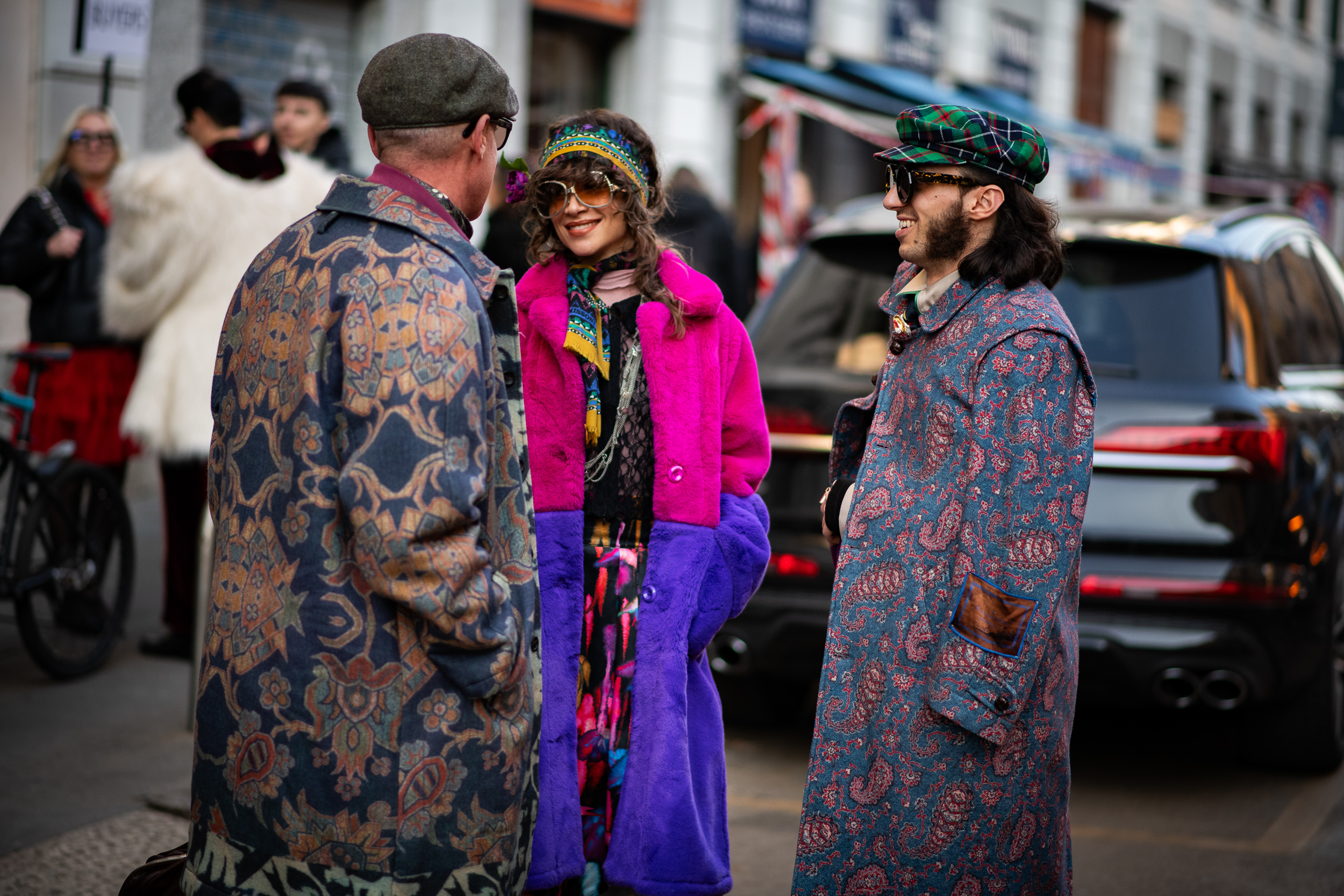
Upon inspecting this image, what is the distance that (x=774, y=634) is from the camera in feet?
15.0

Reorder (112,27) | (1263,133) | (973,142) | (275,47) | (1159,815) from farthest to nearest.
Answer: (1263,133) → (275,47) → (112,27) → (1159,815) → (973,142)

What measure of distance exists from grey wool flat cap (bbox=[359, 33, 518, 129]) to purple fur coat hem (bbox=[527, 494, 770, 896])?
94cm

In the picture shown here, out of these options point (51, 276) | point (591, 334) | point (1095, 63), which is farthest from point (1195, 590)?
point (1095, 63)

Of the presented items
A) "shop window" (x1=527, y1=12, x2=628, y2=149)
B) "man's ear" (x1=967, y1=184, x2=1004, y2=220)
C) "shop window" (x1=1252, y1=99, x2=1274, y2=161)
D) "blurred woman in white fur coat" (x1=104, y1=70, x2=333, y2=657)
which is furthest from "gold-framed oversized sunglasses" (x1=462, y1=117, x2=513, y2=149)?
"shop window" (x1=1252, y1=99, x2=1274, y2=161)

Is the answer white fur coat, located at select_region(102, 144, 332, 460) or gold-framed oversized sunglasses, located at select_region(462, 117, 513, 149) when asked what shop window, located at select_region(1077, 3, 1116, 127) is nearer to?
white fur coat, located at select_region(102, 144, 332, 460)

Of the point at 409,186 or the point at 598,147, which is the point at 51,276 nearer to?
the point at 598,147

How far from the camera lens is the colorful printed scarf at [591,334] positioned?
2.88 m

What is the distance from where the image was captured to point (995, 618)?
2.45 m

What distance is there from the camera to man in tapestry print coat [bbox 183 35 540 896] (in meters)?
1.99

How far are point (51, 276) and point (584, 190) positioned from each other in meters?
4.02

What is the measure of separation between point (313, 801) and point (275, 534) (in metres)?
0.39

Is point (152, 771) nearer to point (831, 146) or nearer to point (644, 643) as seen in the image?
point (644, 643)

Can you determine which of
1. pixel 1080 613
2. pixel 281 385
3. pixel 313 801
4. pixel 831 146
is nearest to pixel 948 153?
pixel 281 385

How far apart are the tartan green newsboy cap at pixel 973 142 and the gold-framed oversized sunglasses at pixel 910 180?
0.02 meters
